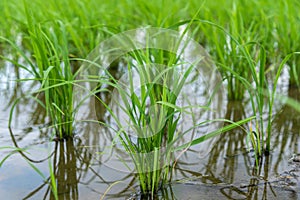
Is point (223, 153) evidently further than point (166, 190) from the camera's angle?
Yes

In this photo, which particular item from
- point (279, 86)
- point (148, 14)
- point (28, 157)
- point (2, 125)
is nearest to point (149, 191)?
point (28, 157)

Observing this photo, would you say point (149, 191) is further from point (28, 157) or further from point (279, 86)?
point (279, 86)

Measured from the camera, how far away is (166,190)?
5.07 feet

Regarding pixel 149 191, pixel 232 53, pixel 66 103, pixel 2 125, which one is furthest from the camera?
pixel 232 53

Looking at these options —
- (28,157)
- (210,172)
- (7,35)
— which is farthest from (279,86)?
(7,35)

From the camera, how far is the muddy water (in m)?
1.53

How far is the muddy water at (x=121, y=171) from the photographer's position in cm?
153

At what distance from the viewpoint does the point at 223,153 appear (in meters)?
1.88

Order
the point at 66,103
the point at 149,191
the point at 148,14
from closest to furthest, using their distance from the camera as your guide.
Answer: the point at 149,191 → the point at 66,103 → the point at 148,14

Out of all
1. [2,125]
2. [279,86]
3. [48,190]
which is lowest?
[48,190]

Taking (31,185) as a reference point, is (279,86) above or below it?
above

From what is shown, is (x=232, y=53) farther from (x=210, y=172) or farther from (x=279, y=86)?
(x=210, y=172)

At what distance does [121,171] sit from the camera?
1.69 metres

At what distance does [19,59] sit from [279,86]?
182 centimetres
